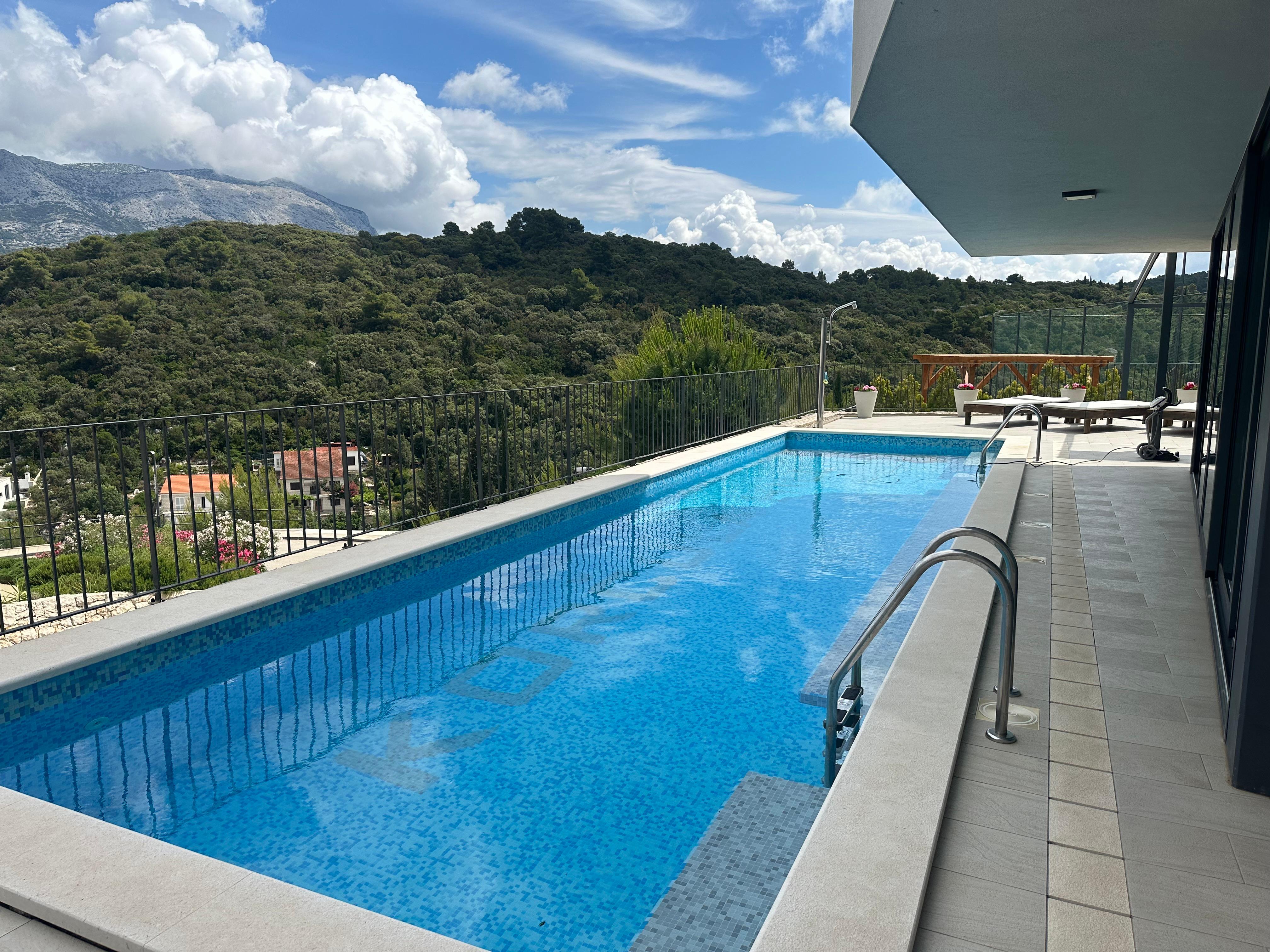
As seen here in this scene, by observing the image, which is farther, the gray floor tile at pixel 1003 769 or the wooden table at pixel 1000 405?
the wooden table at pixel 1000 405

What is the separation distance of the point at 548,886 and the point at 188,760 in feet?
5.24

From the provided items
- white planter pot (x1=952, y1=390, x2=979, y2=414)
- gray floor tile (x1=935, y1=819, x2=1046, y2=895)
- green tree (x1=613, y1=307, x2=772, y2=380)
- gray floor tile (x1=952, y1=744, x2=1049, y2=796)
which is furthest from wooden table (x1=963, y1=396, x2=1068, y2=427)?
gray floor tile (x1=935, y1=819, x2=1046, y2=895)

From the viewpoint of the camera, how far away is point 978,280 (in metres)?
27.1

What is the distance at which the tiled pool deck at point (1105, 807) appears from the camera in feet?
5.96

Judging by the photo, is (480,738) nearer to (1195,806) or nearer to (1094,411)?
(1195,806)

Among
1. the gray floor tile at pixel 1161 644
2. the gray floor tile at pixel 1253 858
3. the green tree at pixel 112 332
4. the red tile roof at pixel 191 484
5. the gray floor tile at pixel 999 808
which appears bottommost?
the gray floor tile at pixel 1253 858

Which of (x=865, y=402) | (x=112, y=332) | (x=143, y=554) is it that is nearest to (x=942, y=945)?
(x=143, y=554)

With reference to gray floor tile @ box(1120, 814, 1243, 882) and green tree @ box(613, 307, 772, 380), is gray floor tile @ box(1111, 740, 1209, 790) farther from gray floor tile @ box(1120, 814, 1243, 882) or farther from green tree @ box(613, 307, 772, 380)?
green tree @ box(613, 307, 772, 380)

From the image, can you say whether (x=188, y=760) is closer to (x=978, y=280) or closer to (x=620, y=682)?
(x=620, y=682)

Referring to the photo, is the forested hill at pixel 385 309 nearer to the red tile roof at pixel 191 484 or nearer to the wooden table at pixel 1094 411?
the wooden table at pixel 1094 411

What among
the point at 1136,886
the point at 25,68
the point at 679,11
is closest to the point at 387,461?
the point at 1136,886

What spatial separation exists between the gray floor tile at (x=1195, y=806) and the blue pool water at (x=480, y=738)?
1.16m

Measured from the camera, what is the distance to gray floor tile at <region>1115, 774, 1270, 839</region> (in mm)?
2170

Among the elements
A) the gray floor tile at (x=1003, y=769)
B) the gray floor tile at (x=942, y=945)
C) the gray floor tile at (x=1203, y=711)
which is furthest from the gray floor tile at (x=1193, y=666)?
the gray floor tile at (x=942, y=945)
